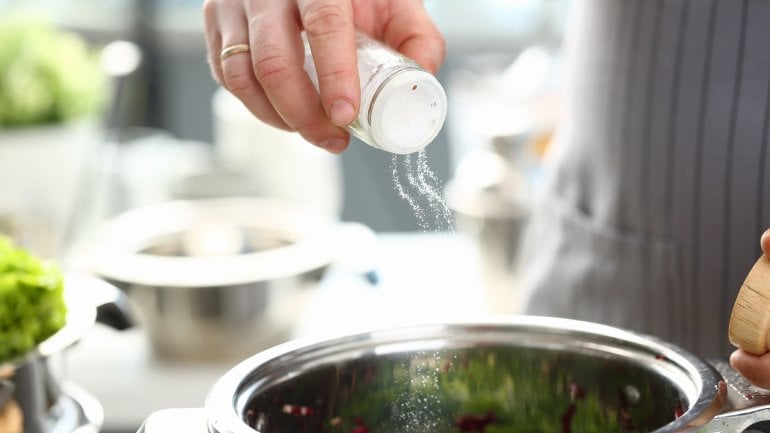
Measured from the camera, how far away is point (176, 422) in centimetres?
68

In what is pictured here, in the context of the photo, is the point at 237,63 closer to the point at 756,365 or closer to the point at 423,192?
the point at 423,192

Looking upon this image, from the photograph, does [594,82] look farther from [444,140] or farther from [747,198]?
[444,140]

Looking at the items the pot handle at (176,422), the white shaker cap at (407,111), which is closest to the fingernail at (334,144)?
the white shaker cap at (407,111)

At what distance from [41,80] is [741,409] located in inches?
68.2

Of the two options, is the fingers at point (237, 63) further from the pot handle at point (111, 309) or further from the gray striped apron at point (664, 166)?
the gray striped apron at point (664, 166)

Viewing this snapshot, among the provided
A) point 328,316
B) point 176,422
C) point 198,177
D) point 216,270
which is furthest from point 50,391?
point 198,177

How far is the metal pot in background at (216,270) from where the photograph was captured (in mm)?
1594

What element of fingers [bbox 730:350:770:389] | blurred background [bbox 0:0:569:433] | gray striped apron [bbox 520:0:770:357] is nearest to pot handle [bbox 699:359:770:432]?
fingers [bbox 730:350:770:389]

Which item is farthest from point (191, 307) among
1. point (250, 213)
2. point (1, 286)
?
point (1, 286)

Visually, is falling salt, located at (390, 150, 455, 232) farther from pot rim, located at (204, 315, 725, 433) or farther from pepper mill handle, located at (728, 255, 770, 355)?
pepper mill handle, located at (728, 255, 770, 355)

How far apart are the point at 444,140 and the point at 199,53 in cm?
110

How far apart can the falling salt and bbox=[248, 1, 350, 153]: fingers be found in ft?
0.26

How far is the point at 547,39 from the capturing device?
2.90 meters

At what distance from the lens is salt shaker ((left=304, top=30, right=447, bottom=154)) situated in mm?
718
